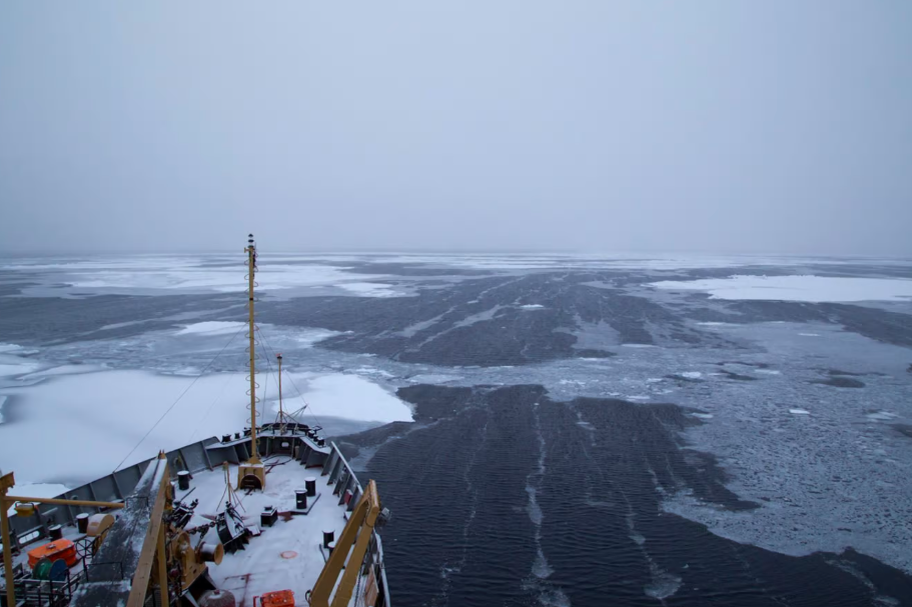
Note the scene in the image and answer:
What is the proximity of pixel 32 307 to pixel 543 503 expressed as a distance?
43.2 metres

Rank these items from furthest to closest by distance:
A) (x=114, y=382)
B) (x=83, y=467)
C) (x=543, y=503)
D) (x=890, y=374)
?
1. (x=890, y=374)
2. (x=114, y=382)
3. (x=83, y=467)
4. (x=543, y=503)

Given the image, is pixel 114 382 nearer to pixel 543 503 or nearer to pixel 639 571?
pixel 543 503

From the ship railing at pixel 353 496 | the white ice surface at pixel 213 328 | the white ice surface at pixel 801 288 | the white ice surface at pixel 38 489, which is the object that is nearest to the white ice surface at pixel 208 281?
the white ice surface at pixel 213 328

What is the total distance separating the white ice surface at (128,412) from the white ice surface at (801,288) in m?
39.5

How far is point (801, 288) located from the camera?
56688 millimetres

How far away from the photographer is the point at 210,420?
17469 millimetres

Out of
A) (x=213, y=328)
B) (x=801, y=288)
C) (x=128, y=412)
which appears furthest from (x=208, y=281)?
(x=801, y=288)

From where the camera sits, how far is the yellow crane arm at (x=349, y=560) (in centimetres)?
606

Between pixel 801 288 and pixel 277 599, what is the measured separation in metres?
61.8

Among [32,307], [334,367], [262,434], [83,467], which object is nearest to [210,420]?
[83,467]

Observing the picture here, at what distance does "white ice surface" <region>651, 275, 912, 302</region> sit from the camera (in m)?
49.3

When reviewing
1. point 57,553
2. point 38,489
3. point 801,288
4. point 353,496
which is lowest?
point 38,489

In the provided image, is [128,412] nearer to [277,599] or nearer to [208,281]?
[277,599]

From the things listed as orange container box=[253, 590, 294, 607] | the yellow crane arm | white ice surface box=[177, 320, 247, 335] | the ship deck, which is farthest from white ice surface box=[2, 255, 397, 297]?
the yellow crane arm
